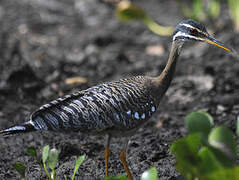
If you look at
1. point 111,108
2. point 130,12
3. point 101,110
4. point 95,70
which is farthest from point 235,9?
point 101,110

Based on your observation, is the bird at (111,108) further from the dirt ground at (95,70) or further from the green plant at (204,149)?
the green plant at (204,149)

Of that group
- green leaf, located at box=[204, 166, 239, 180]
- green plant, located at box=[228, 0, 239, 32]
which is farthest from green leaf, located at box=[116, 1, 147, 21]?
green leaf, located at box=[204, 166, 239, 180]

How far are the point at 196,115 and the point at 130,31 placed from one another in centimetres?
607

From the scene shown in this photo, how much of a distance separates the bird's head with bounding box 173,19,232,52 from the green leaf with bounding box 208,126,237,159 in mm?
1876

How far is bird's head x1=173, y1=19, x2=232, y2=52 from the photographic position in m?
4.56

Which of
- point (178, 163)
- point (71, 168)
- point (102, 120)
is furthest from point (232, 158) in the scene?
point (71, 168)

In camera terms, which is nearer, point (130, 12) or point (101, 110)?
point (101, 110)

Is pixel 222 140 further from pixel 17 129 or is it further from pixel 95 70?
pixel 95 70

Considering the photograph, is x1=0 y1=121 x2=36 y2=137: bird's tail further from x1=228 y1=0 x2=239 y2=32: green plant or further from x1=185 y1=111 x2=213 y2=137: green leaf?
x1=228 y1=0 x2=239 y2=32: green plant

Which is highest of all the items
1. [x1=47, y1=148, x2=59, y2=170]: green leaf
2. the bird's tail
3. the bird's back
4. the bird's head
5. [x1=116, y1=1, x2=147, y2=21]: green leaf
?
[x1=116, y1=1, x2=147, y2=21]: green leaf

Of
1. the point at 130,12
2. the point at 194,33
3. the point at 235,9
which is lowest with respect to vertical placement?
the point at 194,33

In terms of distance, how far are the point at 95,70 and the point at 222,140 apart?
4693 millimetres

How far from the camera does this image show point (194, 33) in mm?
4621

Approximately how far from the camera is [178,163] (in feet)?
9.89
